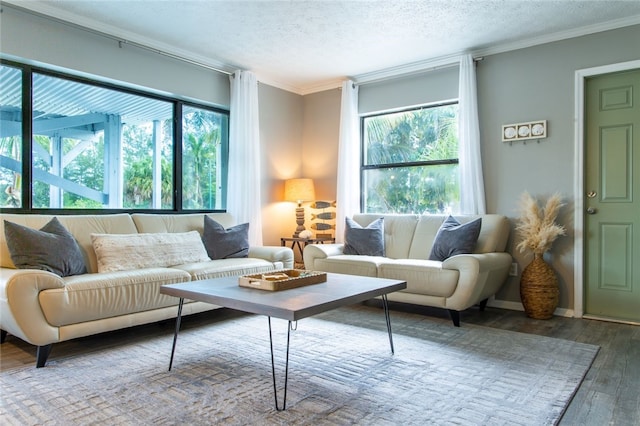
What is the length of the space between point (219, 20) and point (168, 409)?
2.93m

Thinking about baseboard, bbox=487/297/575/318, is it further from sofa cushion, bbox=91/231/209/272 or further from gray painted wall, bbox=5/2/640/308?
sofa cushion, bbox=91/231/209/272

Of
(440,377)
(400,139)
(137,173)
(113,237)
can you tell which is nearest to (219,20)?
(137,173)

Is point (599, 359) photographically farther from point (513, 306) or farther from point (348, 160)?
point (348, 160)

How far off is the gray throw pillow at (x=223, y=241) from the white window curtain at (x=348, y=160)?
135 centimetres

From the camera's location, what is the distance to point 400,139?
4914 mm

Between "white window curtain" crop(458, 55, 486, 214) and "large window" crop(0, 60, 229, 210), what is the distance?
98.9 inches

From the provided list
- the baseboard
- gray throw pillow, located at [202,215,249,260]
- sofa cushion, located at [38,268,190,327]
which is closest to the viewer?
sofa cushion, located at [38,268,190,327]

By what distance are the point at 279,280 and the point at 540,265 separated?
2.45m

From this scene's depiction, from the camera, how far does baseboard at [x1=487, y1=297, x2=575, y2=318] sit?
3.77 meters

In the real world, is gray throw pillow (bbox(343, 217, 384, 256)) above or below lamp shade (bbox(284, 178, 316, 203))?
below

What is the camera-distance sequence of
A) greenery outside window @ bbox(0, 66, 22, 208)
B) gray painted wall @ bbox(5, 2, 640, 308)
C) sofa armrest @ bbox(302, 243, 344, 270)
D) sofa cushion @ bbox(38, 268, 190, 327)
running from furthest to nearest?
sofa armrest @ bbox(302, 243, 344, 270) < gray painted wall @ bbox(5, 2, 640, 308) < greenery outside window @ bbox(0, 66, 22, 208) < sofa cushion @ bbox(38, 268, 190, 327)

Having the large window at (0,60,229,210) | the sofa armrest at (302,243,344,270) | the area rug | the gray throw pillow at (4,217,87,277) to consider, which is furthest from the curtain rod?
the area rug

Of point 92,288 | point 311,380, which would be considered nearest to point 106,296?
point 92,288

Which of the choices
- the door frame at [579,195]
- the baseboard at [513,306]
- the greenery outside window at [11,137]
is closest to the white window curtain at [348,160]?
the baseboard at [513,306]
